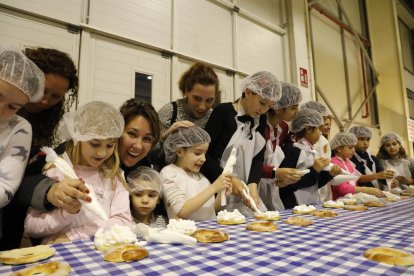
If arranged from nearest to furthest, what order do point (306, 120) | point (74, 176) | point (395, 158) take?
point (74, 176), point (306, 120), point (395, 158)

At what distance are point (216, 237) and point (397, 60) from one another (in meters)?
9.54

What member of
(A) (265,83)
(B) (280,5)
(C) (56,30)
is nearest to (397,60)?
(B) (280,5)

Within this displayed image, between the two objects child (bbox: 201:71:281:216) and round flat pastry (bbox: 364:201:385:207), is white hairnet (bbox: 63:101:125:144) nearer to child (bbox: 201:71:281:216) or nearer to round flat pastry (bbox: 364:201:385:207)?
child (bbox: 201:71:281:216)

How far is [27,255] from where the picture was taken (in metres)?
0.90

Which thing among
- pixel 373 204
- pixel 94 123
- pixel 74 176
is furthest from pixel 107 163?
pixel 373 204

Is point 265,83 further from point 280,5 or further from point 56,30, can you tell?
point 280,5

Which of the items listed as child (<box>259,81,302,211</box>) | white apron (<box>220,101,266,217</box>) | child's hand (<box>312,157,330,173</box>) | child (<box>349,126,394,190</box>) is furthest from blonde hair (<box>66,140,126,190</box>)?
child (<box>349,126,394,190</box>)

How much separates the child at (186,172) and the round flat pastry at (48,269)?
3.32 feet

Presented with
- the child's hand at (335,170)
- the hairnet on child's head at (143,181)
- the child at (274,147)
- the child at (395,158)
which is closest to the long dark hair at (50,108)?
the hairnet on child's head at (143,181)

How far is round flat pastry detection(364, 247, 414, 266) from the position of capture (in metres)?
0.82

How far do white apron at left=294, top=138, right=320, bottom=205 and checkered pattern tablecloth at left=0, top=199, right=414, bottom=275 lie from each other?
124 cm

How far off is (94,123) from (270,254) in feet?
3.58

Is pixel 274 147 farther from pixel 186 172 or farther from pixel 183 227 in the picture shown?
pixel 183 227

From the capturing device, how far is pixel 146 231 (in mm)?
1144
